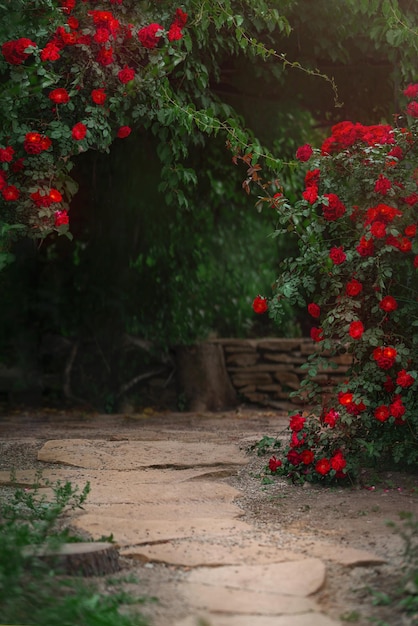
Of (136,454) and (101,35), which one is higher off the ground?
(101,35)

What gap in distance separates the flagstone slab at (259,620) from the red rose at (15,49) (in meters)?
2.84

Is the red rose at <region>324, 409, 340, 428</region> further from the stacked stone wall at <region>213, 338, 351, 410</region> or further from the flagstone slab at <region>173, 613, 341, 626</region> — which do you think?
the stacked stone wall at <region>213, 338, 351, 410</region>

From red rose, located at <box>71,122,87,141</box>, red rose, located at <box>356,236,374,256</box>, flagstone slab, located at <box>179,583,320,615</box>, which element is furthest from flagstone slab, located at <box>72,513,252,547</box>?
red rose, located at <box>71,122,87,141</box>

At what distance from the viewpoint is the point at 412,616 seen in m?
2.41

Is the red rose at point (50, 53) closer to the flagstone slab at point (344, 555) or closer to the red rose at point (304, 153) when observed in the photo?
the red rose at point (304, 153)

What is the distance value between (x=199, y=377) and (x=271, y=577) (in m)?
4.97

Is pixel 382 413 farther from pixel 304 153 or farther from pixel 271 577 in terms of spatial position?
pixel 271 577

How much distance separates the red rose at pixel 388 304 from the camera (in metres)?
4.05

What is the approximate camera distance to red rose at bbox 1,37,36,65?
13.4 feet

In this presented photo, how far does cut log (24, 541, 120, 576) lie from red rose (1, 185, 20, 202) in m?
1.96

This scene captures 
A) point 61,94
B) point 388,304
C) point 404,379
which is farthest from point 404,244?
point 61,94

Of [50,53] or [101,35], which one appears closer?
[50,53]

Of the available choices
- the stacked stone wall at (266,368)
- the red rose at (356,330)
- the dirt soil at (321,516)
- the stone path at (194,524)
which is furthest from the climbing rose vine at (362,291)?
the stacked stone wall at (266,368)

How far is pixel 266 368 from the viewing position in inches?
311
